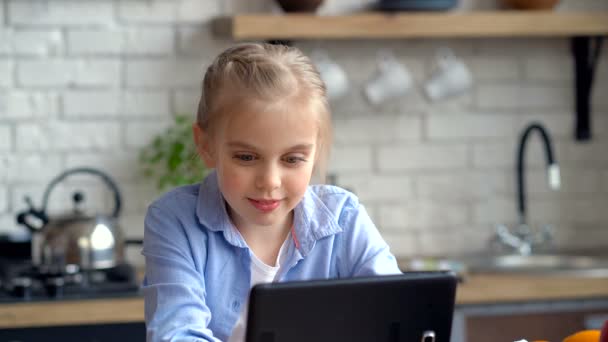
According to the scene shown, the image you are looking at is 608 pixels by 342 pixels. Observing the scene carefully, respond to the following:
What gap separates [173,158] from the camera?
10.1 feet

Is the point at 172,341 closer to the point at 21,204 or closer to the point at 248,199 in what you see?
the point at 248,199

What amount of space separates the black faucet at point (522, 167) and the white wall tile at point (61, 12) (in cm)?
131

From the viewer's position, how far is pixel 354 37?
316 cm

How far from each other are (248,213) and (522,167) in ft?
7.11

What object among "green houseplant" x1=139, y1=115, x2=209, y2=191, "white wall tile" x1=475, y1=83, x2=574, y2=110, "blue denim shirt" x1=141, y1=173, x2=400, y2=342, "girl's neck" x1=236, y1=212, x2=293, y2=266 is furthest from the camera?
"white wall tile" x1=475, y1=83, x2=574, y2=110

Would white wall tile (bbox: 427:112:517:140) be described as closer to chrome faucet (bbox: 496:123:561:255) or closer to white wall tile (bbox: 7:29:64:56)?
chrome faucet (bbox: 496:123:561:255)

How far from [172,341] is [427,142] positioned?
2254mm

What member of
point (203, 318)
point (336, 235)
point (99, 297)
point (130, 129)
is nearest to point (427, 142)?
point (130, 129)

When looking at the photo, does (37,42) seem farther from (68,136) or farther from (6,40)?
(68,136)

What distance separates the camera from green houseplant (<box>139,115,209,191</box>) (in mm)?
3078

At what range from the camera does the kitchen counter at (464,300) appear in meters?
2.60

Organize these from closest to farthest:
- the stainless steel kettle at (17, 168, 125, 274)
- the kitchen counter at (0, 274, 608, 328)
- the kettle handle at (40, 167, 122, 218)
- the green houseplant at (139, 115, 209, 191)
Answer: the kitchen counter at (0, 274, 608, 328) → the stainless steel kettle at (17, 168, 125, 274) → the kettle handle at (40, 167, 122, 218) → the green houseplant at (139, 115, 209, 191)

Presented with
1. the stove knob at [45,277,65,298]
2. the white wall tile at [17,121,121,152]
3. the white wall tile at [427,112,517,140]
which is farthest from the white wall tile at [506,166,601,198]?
the stove knob at [45,277,65,298]

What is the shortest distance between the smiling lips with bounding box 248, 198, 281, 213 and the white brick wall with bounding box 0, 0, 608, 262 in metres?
1.89
